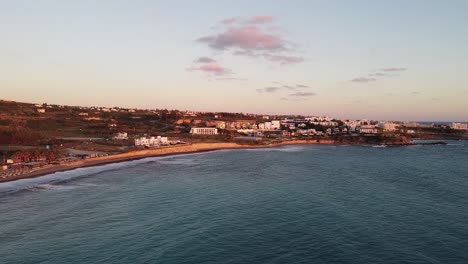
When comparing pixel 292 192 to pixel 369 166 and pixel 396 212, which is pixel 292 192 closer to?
pixel 396 212

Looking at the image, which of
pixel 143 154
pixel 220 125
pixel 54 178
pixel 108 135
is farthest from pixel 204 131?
pixel 54 178

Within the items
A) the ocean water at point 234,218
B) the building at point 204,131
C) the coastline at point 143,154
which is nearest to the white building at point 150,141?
the coastline at point 143,154

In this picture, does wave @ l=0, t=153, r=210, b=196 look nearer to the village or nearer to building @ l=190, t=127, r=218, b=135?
the village

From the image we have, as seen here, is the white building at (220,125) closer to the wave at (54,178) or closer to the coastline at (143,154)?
the coastline at (143,154)

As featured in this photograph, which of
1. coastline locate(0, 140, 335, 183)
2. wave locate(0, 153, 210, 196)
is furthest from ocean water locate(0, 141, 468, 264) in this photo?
coastline locate(0, 140, 335, 183)

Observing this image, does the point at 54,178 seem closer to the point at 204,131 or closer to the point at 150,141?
the point at 150,141
